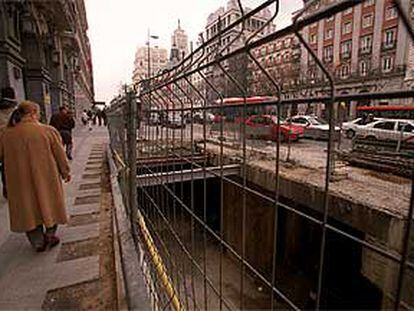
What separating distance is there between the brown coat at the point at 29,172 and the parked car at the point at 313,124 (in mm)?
2223

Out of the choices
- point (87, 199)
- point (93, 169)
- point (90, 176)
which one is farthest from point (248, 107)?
point (93, 169)

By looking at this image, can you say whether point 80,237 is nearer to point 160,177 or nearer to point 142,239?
point 142,239

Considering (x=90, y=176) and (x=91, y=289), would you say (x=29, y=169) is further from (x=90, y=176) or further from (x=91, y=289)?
(x=90, y=176)

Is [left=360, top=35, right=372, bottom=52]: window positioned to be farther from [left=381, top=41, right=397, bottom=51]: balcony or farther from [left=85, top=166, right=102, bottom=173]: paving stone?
[left=85, top=166, right=102, bottom=173]: paving stone

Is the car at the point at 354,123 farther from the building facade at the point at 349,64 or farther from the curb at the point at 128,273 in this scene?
the curb at the point at 128,273

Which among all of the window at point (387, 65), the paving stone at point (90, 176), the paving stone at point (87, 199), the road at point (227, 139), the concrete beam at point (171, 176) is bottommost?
the paving stone at point (87, 199)

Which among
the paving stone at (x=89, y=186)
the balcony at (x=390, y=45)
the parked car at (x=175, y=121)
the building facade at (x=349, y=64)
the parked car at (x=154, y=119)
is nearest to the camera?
the building facade at (x=349, y=64)

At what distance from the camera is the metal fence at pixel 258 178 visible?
747 mm

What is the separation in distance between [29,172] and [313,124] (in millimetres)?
2440

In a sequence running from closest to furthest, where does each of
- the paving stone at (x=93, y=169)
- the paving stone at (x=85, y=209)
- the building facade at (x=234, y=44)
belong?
1. the building facade at (x=234, y=44)
2. the paving stone at (x=85, y=209)
3. the paving stone at (x=93, y=169)

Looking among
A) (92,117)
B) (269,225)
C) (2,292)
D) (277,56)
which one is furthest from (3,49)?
(92,117)

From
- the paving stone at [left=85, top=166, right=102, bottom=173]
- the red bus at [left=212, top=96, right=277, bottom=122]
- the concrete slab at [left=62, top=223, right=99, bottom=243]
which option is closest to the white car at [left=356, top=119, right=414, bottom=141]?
the red bus at [left=212, top=96, right=277, bottom=122]

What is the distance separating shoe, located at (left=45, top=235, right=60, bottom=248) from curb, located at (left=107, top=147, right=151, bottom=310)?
0.63 metres

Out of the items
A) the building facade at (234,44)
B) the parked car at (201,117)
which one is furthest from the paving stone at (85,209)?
the building facade at (234,44)
